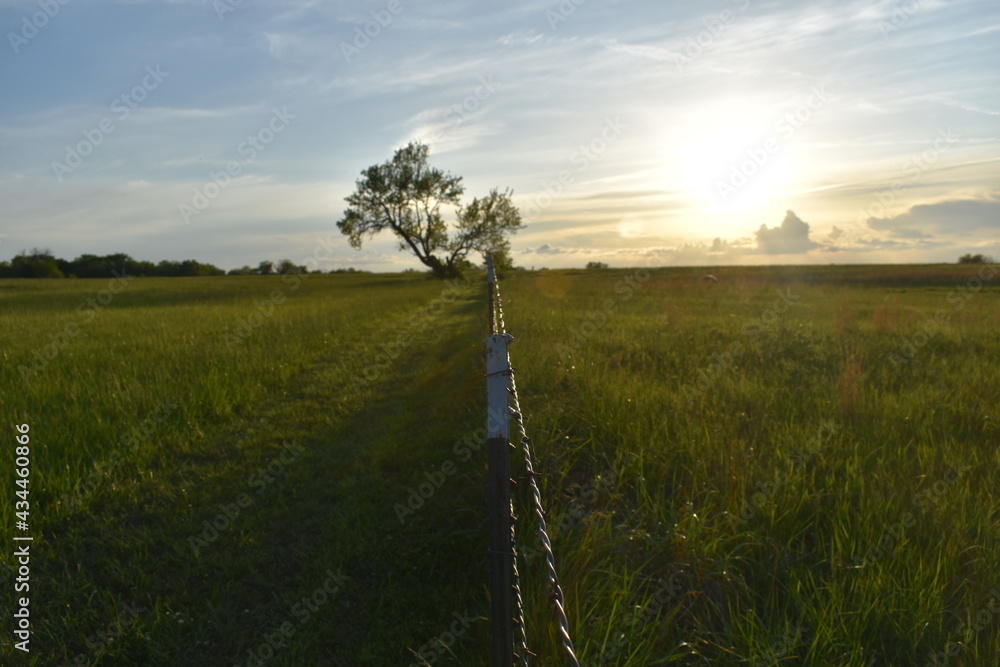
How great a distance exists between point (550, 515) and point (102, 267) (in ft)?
276

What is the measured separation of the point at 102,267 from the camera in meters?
69.7

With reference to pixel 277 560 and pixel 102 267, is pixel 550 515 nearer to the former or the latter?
pixel 277 560

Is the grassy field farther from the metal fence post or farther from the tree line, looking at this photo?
the tree line

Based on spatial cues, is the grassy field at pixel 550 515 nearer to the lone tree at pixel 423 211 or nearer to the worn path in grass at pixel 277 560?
the worn path in grass at pixel 277 560

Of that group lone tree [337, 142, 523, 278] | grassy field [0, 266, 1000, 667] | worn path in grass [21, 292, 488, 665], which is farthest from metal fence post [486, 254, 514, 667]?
lone tree [337, 142, 523, 278]

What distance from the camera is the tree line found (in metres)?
61.2

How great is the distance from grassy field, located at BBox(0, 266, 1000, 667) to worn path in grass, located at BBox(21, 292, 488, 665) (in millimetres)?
18

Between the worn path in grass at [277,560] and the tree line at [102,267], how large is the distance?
239 ft

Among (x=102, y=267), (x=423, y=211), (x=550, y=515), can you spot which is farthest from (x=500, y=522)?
(x=102, y=267)

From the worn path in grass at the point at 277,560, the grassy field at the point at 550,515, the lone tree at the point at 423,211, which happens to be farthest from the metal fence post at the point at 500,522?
the lone tree at the point at 423,211

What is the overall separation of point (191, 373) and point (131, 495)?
3.66 meters

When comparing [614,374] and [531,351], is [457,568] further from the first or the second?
[531,351]

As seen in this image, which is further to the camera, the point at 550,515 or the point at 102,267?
the point at 102,267

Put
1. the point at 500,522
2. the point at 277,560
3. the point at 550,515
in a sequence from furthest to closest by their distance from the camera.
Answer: the point at 277,560, the point at 550,515, the point at 500,522
